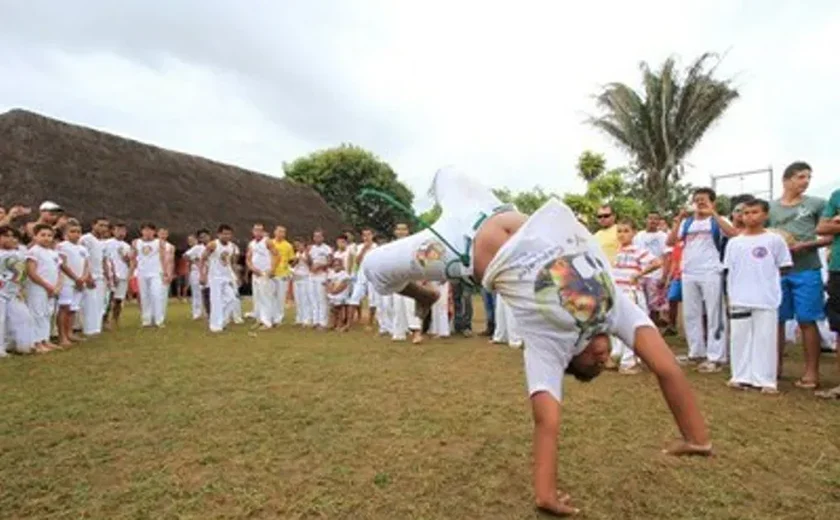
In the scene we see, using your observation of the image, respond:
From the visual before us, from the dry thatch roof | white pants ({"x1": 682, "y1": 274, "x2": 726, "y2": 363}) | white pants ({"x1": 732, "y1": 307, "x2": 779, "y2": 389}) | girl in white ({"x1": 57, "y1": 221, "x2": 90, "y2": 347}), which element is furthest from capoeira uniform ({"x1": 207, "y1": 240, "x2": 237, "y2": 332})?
the dry thatch roof

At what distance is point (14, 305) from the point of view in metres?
9.38

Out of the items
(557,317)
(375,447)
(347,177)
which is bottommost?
(375,447)

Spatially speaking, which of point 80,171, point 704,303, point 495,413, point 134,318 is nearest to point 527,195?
point 80,171

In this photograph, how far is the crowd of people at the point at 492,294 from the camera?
6445 millimetres

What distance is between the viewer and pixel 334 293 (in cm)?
1340

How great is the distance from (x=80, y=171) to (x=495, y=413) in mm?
23275

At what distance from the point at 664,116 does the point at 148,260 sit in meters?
26.6

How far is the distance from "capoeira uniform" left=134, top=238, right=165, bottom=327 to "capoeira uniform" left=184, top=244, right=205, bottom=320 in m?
1.39

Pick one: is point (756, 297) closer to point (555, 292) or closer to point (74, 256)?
point (555, 292)

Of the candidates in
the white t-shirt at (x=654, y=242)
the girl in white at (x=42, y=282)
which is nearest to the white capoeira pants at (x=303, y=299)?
the girl in white at (x=42, y=282)

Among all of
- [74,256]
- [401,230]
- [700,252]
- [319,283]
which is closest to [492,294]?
[401,230]

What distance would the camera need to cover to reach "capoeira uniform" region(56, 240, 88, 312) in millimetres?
10508

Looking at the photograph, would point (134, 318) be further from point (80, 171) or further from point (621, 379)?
point (621, 379)

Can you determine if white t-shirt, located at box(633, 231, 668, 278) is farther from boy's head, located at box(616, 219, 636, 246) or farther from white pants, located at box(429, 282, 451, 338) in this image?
white pants, located at box(429, 282, 451, 338)
